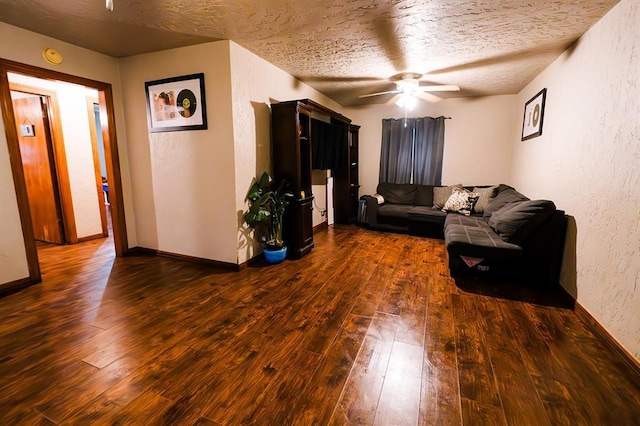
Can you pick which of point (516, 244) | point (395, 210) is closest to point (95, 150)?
point (395, 210)

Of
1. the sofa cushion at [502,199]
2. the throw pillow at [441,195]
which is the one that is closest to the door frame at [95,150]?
the throw pillow at [441,195]

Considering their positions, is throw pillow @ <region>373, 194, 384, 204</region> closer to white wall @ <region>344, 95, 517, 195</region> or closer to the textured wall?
white wall @ <region>344, 95, 517, 195</region>

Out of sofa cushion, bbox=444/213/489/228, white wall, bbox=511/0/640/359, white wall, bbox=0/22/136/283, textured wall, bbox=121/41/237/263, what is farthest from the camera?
sofa cushion, bbox=444/213/489/228

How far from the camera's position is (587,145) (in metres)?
2.38

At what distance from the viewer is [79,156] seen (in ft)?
14.1

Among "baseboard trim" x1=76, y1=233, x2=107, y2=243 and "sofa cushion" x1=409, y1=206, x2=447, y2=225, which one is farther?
"sofa cushion" x1=409, y1=206, x2=447, y2=225

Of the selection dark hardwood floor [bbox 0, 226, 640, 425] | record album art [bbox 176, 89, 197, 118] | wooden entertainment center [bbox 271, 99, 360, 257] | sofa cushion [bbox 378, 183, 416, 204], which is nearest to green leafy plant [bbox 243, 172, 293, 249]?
wooden entertainment center [bbox 271, 99, 360, 257]

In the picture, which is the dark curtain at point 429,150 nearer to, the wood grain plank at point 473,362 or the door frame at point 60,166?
the wood grain plank at point 473,362

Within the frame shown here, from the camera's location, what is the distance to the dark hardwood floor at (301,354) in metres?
1.40

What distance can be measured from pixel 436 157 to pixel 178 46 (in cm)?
436

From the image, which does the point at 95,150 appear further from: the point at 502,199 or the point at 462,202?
the point at 502,199

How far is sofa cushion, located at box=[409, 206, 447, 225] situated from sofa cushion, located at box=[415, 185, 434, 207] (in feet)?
1.38

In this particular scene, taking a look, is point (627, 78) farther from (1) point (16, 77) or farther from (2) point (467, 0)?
(1) point (16, 77)

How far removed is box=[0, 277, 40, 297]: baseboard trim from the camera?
2.61 m
